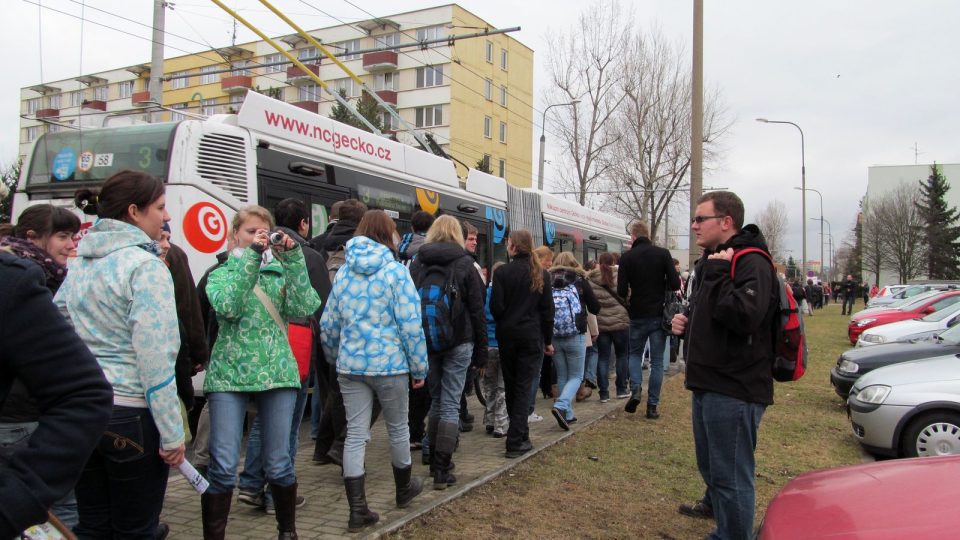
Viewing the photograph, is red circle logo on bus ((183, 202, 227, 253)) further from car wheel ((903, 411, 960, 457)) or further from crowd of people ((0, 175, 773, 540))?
car wheel ((903, 411, 960, 457))

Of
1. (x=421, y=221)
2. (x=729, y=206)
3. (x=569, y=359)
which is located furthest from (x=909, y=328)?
(x=729, y=206)

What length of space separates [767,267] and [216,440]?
2898 mm

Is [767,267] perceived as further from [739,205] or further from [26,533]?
[26,533]

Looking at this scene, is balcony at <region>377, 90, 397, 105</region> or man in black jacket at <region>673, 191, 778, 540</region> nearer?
man in black jacket at <region>673, 191, 778, 540</region>

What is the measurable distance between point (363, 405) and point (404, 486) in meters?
0.66

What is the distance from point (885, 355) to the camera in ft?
27.9

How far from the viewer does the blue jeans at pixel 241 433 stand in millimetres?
3574

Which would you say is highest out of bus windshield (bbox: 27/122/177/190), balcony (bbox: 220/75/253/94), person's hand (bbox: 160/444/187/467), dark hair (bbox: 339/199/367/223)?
balcony (bbox: 220/75/253/94)

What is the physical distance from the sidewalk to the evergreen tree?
57637 mm

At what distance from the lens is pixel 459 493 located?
4.90m

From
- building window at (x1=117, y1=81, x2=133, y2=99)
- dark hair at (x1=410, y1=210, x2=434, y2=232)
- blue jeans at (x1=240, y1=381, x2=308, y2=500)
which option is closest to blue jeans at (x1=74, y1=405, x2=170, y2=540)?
blue jeans at (x1=240, y1=381, x2=308, y2=500)

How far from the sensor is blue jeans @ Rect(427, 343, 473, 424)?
17.0 ft

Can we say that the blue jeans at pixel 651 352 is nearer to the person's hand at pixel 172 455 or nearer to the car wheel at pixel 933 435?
the car wheel at pixel 933 435

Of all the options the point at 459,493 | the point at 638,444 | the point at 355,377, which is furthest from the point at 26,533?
the point at 638,444
